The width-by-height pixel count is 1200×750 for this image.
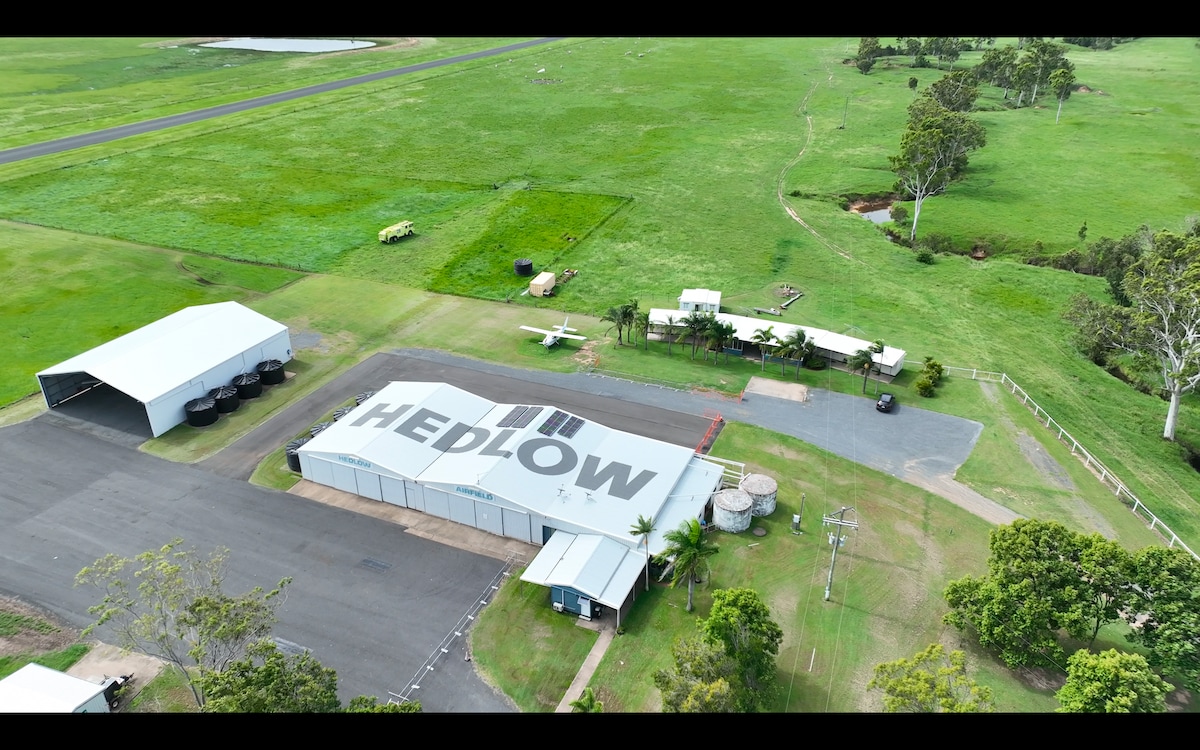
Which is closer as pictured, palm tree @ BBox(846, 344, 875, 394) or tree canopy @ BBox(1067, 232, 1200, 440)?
tree canopy @ BBox(1067, 232, 1200, 440)

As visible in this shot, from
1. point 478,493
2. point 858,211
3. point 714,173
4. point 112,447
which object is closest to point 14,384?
point 112,447

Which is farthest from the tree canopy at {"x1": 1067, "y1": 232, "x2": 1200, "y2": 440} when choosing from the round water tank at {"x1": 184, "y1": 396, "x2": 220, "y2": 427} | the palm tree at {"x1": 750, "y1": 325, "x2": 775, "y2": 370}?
the round water tank at {"x1": 184, "y1": 396, "x2": 220, "y2": 427}

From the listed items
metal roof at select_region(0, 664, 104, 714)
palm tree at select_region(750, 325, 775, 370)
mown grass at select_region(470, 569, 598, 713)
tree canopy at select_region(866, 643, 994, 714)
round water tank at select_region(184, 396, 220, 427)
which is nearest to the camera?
tree canopy at select_region(866, 643, 994, 714)

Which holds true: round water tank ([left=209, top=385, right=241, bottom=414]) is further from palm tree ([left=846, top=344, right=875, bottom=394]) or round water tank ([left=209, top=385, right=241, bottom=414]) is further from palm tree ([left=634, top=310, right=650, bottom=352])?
palm tree ([left=846, top=344, right=875, bottom=394])

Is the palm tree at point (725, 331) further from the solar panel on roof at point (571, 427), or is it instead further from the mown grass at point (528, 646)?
the mown grass at point (528, 646)

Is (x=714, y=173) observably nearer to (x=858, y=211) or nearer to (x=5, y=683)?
(x=858, y=211)

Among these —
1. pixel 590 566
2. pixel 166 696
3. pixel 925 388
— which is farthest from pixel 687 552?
pixel 925 388
